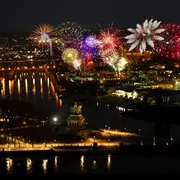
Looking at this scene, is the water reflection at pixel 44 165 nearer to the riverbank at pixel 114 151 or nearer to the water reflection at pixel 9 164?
the riverbank at pixel 114 151

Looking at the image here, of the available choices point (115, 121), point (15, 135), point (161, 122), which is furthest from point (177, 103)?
point (15, 135)

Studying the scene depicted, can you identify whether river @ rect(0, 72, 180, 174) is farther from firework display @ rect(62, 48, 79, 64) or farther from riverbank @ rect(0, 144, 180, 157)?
firework display @ rect(62, 48, 79, 64)

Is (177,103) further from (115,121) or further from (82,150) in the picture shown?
(82,150)

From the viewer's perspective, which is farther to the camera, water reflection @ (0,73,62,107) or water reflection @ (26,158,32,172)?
water reflection @ (0,73,62,107)

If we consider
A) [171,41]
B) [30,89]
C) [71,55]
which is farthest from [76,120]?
[171,41]

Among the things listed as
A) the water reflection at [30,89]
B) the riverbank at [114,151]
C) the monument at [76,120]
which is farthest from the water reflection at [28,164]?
the water reflection at [30,89]

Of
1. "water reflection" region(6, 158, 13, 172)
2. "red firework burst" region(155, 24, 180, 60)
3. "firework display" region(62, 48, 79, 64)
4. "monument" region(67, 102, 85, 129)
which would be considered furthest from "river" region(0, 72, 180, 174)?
"red firework burst" region(155, 24, 180, 60)
